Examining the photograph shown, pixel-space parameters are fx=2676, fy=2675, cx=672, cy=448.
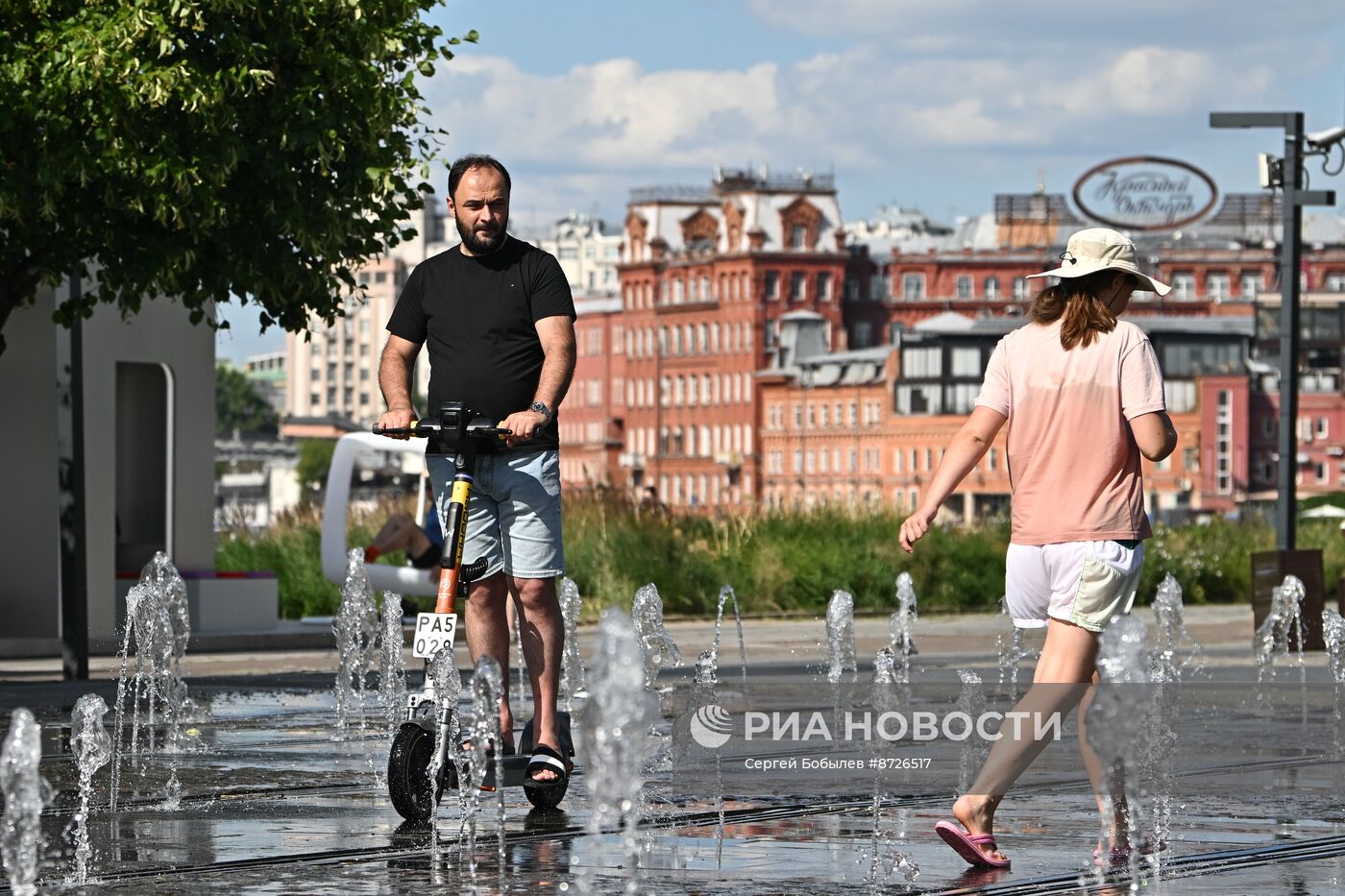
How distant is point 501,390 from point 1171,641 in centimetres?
1343

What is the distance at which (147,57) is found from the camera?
44.8 feet

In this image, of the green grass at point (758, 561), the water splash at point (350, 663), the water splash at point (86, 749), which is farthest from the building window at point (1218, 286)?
the water splash at point (86, 749)

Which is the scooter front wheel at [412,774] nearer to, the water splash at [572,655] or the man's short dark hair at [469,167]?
the man's short dark hair at [469,167]

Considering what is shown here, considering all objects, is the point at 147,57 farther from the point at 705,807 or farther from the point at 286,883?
the point at 286,883

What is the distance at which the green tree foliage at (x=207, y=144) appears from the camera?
13.5 m

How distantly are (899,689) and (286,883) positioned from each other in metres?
8.54

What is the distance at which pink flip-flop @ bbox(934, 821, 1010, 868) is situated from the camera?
6.69 meters

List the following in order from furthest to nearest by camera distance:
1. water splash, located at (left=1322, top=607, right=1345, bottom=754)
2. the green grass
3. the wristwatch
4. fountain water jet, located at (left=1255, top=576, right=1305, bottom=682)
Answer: the green grass < fountain water jet, located at (left=1255, top=576, right=1305, bottom=682) < water splash, located at (left=1322, top=607, right=1345, bottom=754) < the wristwatch

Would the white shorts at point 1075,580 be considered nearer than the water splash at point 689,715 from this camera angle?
Yes

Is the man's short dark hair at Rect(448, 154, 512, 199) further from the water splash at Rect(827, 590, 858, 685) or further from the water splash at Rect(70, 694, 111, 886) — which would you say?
the water splash at Rect(827, 590, 858, 685)

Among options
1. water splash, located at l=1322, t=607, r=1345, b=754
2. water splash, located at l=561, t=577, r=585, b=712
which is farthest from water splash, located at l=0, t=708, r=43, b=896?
water splash, located at l=1322, t=607, r=1345, b=754

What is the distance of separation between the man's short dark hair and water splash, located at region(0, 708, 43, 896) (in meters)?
2.62

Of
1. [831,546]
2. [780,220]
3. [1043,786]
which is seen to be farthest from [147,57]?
[780,220]

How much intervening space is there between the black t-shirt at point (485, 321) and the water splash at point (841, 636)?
20.0 ft
